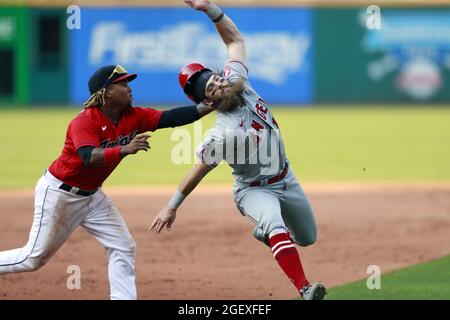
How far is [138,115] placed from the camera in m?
6.53

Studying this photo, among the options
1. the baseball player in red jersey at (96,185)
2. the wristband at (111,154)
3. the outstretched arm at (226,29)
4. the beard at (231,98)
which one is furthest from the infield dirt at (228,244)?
the outstretched arm at (226,29)

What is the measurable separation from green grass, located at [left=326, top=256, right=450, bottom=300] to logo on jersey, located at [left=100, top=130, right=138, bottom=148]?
211cm

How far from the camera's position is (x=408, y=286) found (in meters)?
7.79

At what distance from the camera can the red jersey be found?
620cm

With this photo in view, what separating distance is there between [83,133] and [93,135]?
0.07 meters

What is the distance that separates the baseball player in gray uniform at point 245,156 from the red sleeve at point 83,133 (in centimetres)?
73

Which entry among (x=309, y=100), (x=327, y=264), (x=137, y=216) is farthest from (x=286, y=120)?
(x=327, y=264)

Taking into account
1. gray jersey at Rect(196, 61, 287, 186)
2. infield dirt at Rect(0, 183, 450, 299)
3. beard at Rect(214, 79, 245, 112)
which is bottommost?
infield dirt at Rect(0, 183, 450, 299)

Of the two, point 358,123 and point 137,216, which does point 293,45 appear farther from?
point 137,216

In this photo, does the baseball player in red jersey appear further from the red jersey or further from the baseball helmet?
the baseball helmet

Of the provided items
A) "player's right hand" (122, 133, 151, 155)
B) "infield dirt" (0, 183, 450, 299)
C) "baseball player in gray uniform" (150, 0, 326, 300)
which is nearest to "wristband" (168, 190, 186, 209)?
"baseball player in gray uniform" (150, 0, 326, 300)

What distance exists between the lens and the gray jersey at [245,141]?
6.40m

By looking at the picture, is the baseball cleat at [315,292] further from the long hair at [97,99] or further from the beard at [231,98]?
the long hair at [97,99]

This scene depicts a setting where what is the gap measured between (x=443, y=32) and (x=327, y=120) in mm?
6866
